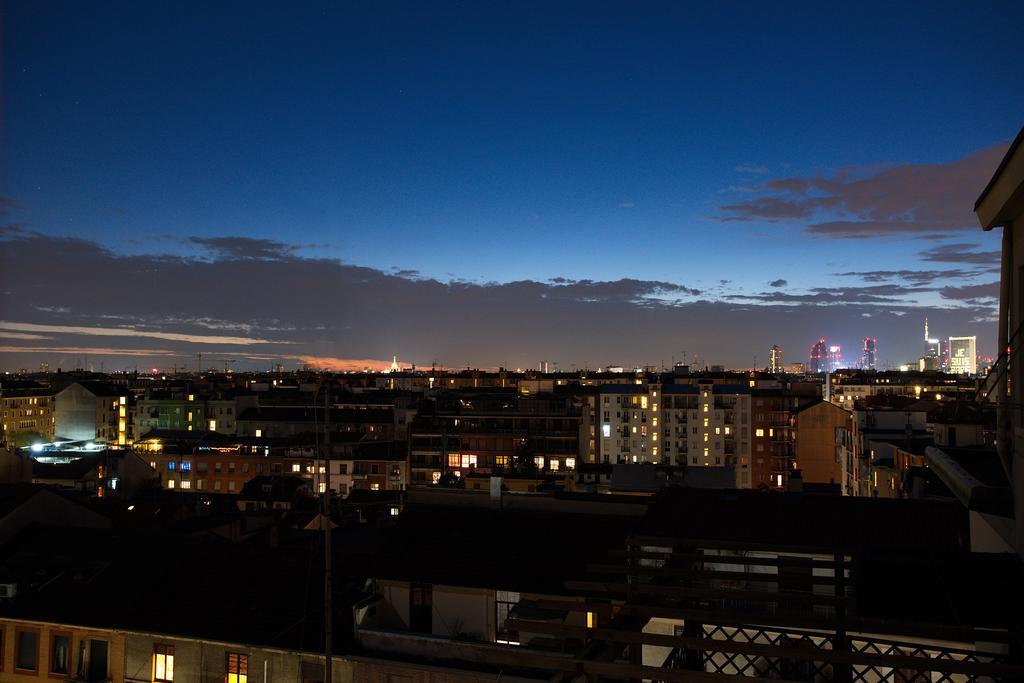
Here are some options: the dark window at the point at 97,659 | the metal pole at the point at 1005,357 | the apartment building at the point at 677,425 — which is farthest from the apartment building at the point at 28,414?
the metal pole at the point at 1005,357

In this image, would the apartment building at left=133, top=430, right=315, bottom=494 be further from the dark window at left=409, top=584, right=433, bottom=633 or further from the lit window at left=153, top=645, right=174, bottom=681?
the dark window at left=409, top=584, right=433, bottom=633

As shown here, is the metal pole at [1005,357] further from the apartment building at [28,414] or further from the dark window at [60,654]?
the apartment building at [28,414]

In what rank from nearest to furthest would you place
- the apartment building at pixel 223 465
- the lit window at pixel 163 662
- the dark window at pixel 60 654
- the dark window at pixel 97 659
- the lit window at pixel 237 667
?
the lit window at pixel 237 667, the lit window at pixel 163 662, the dark window at pixel 97 659, the dark window at pixel 60 654, the apartment building at pixel 223 465

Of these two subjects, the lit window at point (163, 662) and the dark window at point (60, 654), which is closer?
the lit window at point (163, 662)

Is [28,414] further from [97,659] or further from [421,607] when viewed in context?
[421,607]

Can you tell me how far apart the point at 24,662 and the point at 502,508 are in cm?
1111

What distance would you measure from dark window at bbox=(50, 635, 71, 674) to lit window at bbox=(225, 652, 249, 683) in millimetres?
3873

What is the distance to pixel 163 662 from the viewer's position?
50.6 ft

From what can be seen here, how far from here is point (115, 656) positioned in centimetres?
1563

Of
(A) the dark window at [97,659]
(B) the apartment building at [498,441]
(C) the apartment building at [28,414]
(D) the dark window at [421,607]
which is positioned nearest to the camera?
(A) the dark window at [97,659]

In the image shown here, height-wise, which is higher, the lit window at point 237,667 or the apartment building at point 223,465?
the lit window at point 237,667

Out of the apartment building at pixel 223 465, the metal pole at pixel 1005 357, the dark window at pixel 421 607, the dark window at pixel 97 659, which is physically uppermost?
the metal pole at pixel 1005 357

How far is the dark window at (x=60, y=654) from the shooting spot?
52.1 feet

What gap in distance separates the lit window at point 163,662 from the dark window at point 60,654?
6.89 feet
